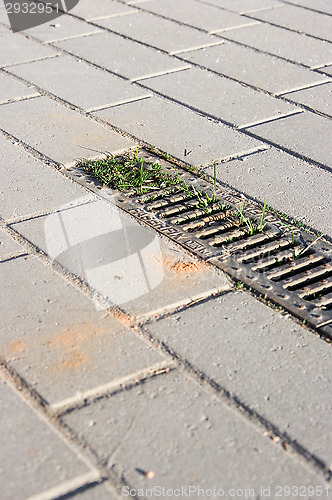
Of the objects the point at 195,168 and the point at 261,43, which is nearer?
the point at 195,168

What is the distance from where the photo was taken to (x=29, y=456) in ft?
6.73

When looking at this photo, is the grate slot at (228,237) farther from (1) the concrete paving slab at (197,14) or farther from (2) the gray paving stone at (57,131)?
(1) the concrete paving slab at (197,14)

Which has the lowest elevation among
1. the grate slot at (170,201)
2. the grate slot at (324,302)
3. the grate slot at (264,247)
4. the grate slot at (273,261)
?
the grate slot at (324,302)

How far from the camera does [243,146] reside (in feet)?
13.6

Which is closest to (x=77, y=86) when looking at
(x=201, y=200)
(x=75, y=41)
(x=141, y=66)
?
(x=141, y=66)

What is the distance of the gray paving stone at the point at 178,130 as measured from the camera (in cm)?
408

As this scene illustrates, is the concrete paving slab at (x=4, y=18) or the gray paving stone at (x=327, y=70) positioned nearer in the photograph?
the gray paving stone at (x=327, y=70)

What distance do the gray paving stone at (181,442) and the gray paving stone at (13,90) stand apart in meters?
3.01

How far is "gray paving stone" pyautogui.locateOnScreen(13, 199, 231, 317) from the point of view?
9.29 feet

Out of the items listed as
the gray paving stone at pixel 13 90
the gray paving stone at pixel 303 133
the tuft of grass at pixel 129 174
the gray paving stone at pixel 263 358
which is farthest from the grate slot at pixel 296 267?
the gray paving stone at pixel 13 90

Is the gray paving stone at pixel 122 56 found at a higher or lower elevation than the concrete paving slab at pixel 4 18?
lower

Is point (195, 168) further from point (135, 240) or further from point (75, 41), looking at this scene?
point (75, 41)

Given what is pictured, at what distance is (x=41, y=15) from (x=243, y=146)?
3295 mm

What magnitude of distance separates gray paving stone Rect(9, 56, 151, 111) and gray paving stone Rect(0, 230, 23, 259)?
1689mm
